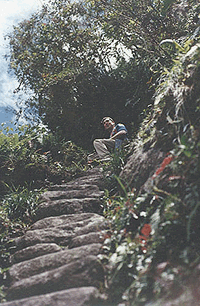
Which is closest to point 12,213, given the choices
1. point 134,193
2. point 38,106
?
point 134,193

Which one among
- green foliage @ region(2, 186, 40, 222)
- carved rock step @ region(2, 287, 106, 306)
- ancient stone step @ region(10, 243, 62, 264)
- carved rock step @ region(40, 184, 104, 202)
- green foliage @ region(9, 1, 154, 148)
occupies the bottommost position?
carved rock step @ region(2, 287, 106, 306)

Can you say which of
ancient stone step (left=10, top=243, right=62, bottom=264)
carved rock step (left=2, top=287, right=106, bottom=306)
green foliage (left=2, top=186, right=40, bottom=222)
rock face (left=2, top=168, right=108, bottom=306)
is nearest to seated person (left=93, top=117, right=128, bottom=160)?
rock face (left=2, top=168, right=108, bottom=306)

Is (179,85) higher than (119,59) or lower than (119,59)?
lower

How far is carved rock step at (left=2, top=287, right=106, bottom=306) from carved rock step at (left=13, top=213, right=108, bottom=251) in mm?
859

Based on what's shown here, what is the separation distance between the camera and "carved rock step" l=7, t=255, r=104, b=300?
109 inches

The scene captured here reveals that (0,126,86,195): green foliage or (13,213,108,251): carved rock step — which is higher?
(0,126,86,195): green foliage

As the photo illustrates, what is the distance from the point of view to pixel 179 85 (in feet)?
12.0

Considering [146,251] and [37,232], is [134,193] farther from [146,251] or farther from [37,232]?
[37,232]

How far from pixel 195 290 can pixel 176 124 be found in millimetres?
1745

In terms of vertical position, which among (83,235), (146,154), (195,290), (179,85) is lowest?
(195,290)

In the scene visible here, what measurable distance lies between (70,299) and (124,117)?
612 centimetres

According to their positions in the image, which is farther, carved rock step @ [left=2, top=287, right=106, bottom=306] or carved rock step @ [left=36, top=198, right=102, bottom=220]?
carved rock step @ [left=36, top=198, right=102, bottom=220]

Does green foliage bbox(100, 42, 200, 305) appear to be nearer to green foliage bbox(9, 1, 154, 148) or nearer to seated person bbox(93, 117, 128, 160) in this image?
seated person bbox(93, 117, 128, 160)

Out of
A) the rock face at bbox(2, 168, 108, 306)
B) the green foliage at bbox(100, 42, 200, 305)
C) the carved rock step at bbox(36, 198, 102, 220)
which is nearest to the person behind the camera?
the green foliage at bbox(100, 42, 200, 305)
